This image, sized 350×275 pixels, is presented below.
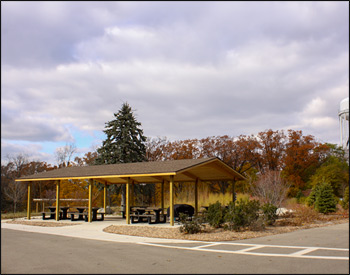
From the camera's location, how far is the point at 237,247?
1001 centimetres

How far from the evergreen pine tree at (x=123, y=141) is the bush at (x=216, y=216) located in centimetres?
1905

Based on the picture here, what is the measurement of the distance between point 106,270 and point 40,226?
11.6m

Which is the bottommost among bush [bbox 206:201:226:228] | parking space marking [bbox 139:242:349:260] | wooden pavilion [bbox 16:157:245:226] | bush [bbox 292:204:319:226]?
parking space marking [bbox 139:242:349:260]

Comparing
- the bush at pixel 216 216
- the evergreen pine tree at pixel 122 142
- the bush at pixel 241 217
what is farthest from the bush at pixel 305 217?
the evergreen pine tree at pixel 122 142

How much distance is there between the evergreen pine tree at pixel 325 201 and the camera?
19.8 meters

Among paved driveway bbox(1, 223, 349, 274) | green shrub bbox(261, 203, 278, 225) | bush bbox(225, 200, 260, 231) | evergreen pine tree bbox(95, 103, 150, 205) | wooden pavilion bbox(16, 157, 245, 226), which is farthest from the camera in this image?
evergreen pine tree bbox(95, 103, 150, 205)

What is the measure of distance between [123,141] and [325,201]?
62.4 feet

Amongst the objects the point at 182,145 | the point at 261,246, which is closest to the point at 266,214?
the point at 261,246

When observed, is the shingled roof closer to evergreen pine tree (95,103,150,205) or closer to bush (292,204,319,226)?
bush (292,204,319,226)

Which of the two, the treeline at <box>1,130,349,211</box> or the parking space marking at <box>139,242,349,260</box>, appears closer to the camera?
the parking space marking at <box>139,242,349,260</box>

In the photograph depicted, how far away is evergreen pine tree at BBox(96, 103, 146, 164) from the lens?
1291 inches

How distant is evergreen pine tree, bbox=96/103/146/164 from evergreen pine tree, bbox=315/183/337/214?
57.6 ft

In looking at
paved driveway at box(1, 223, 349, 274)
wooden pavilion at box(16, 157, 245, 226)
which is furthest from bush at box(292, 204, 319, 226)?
paved driveway at box(1, 223, 349, 274)

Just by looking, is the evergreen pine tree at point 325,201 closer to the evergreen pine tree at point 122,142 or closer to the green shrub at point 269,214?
the green shrub at point 269,214
